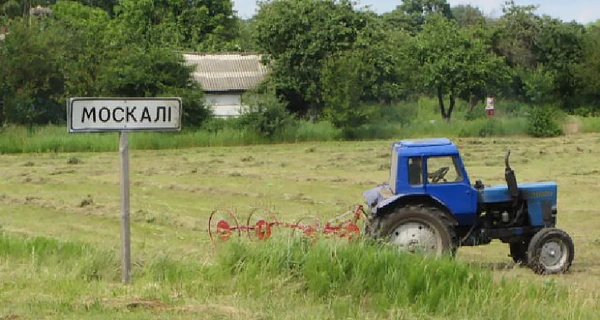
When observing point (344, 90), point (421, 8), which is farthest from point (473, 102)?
point (421, 8)

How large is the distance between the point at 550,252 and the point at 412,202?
1906mm

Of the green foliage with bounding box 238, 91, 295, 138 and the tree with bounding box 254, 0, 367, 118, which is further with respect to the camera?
the tree with bounding box 254, 0, 367, 118

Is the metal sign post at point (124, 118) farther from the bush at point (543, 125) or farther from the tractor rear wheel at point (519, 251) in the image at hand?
the bush at point (543, 125)

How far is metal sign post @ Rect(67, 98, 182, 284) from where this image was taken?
842cm

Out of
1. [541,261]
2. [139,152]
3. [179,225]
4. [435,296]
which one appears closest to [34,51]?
[139,152]

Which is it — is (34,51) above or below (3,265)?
above

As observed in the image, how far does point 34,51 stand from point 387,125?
47.2 ft

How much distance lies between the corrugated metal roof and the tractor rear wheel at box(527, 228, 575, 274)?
33.0 meters

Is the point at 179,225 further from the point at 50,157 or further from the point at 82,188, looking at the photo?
the point at 50,157

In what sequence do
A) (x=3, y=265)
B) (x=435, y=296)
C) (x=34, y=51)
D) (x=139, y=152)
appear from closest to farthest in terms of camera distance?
(x=435, y=296), (x=3, y=265), (x=139, y=152), (x=34, y=51)

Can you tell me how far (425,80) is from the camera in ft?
137

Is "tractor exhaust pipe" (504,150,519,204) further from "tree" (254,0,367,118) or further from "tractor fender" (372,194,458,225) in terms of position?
"tree" (254,0,367,118)

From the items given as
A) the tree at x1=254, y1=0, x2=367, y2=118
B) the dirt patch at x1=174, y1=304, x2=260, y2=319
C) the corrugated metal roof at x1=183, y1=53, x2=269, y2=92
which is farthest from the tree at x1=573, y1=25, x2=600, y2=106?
the dirt patch at x1=174, y1=304, x2=260, y2=319

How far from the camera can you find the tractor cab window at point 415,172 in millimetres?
11977
